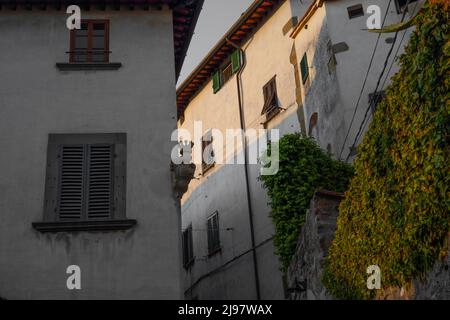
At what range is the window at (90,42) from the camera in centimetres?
1300

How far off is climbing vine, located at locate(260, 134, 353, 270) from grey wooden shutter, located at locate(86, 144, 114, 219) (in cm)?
422

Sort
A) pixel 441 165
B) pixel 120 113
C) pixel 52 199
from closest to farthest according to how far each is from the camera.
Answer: pixel 441 165
pixel 52 199
pixel 120 113

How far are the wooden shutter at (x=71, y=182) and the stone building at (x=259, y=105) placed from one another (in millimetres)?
6656

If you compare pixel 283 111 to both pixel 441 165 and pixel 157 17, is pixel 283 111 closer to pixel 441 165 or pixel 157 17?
pixel 157 17

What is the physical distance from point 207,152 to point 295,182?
10.4m

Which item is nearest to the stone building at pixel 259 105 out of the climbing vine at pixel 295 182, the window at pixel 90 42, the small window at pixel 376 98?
the small window at pixel 376 98

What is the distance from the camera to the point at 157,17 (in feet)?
44.8

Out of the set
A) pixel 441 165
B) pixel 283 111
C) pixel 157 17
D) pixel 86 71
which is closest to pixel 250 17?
pixel 283 111

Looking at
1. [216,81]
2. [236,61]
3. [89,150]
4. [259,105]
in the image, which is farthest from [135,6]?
[216,81]

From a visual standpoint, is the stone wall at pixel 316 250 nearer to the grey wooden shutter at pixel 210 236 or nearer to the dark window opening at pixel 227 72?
the grey wooden shutter at pixel 210 236

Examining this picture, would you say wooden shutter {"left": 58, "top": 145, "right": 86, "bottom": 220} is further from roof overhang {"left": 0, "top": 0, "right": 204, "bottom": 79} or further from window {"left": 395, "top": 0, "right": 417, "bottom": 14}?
window {"left": 395, "top": 0, "right": 417, "bottom": 14}

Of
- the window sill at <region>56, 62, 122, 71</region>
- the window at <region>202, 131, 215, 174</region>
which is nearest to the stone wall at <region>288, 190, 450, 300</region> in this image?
the window sill at <region>56, 62, 122, 71</region>

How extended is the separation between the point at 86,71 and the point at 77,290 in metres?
4.62
